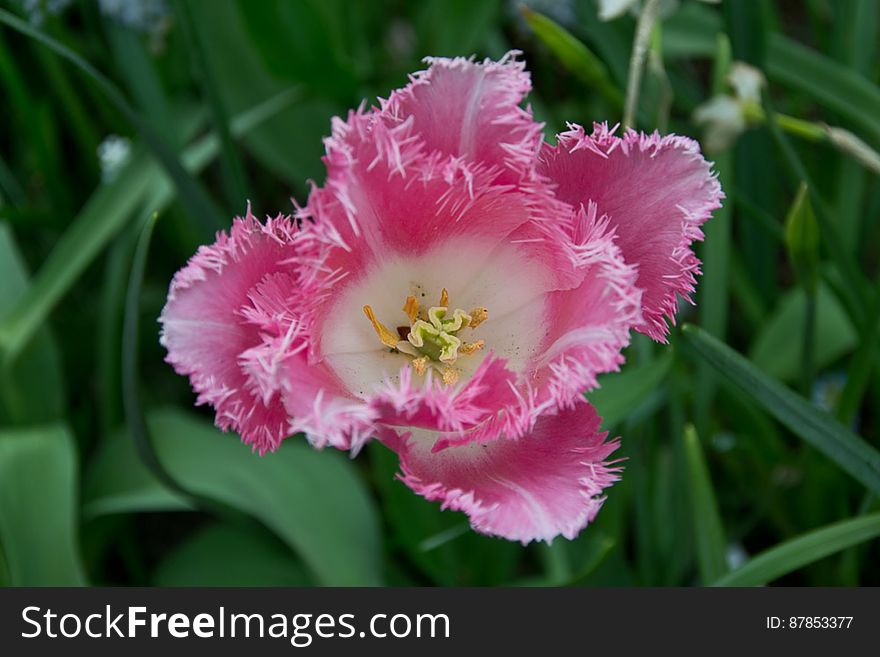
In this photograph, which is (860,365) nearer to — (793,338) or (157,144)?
(793,338)

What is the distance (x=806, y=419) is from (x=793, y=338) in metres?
0.53

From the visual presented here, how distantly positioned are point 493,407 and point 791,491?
0.89 metres

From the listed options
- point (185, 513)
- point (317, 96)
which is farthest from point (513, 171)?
point (185, 513)

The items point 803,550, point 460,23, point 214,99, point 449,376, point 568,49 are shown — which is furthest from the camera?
point 460,23

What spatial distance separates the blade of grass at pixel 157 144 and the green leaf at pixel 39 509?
1.16ft

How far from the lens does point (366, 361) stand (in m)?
0.77

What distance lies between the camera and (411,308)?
2.68ft

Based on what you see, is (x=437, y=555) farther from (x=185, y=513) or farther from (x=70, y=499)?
(x=185, y=513)

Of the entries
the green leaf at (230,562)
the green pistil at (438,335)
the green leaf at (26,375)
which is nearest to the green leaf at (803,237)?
the green pistil at (438,335)

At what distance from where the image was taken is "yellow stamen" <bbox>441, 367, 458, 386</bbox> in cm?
76

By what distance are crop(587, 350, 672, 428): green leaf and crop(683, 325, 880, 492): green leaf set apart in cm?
8

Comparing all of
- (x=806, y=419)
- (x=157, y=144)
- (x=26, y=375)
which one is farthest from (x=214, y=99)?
(x=806, y=419)

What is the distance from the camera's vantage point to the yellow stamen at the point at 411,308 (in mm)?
817

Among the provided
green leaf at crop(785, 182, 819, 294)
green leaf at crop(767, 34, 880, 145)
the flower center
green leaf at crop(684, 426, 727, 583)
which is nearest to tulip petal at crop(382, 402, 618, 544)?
the flower center
